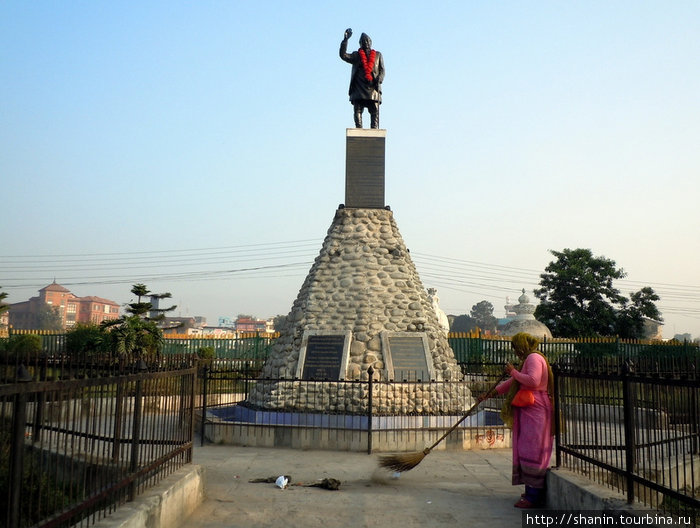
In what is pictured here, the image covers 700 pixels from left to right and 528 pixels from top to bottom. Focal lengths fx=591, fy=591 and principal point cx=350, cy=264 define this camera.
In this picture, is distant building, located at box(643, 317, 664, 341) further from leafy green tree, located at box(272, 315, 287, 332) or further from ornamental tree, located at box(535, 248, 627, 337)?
leafy green tree, located at box(272, 315, 287, 332)

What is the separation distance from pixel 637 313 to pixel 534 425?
28.4m

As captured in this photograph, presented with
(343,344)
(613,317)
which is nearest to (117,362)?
(343,344)

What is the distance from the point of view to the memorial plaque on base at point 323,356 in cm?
1110

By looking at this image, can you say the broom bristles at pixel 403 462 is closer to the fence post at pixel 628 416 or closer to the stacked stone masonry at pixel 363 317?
the fence post at pixel 628 416

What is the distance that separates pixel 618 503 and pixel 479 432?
548 cm

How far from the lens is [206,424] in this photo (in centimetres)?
1026

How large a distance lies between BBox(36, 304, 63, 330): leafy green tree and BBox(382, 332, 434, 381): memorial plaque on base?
10074cm

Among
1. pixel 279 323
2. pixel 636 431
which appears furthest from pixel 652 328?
pixel 279 323

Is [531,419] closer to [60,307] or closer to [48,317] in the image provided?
[48,317]

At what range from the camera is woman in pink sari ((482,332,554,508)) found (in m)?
5.98

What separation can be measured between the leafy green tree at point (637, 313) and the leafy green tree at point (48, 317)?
9274 centimetres

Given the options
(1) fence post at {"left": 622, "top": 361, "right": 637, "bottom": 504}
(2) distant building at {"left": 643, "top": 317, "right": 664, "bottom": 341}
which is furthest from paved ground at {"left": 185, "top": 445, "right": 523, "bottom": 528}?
(2) distant building at {"left": 643, "top": 317, "right": 664, "bottom": 341}

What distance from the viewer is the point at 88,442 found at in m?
5.06

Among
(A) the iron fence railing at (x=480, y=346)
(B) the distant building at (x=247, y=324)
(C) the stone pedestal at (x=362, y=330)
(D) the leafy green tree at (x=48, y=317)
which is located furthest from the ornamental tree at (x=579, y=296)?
(B) the distant building at (x=247, y=324)
